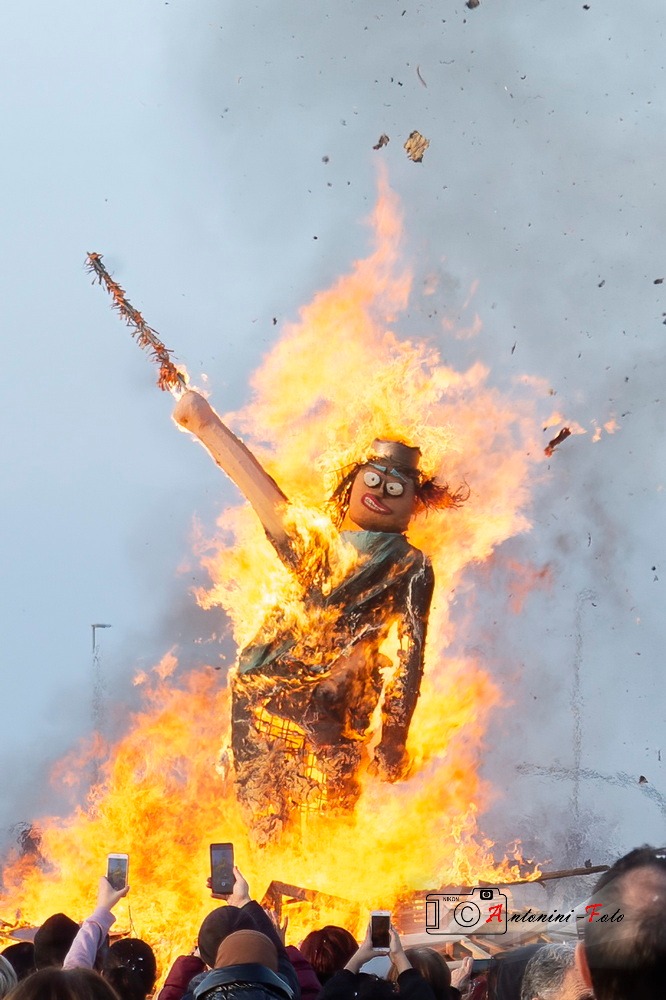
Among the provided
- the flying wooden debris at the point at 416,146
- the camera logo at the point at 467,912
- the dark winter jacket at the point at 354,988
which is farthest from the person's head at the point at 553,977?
the flying wooden debris at the point at 416,146

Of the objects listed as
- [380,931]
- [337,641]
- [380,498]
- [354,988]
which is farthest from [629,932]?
[337,641]

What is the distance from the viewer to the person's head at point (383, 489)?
9.30 m

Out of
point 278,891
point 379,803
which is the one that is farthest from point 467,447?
point 278,891

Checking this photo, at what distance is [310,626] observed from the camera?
950cm

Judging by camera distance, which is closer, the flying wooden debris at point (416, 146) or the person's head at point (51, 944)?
the person's head at point (51, 944)

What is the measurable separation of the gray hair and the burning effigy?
22.0 ft

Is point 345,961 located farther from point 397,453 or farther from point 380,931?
point 397,453

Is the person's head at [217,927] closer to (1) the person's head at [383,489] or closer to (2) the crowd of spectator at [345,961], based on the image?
(2) the crowd of spectator at [345,961]

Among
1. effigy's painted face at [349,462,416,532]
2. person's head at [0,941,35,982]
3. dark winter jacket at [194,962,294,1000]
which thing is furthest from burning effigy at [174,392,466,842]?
dark winter jacket at [194,962,294,1000]

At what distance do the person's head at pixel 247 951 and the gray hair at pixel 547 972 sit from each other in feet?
1.87

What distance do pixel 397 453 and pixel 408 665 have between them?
1701mm

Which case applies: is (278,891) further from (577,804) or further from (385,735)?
(577,804)

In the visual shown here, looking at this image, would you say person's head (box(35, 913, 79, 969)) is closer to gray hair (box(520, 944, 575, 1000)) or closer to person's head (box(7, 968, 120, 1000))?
person's head (box(7, 968, 120, 1000))

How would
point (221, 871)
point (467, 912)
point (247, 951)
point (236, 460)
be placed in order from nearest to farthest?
point (247, 951) → point (221, 871) → point (467, 912) → point (236, 460)
